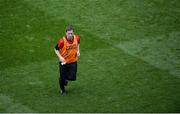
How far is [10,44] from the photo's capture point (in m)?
17.4

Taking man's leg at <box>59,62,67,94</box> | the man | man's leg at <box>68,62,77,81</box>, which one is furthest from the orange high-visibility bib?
man's leg at <box>59,62,67,94</box>

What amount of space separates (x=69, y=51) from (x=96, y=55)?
3092 millimetres

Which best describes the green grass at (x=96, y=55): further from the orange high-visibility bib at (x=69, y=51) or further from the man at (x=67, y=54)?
the orange high-visibility bib at (x=69, y=51)

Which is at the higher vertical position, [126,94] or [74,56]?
[74,56]

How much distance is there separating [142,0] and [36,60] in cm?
642

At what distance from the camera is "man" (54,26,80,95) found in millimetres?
13702

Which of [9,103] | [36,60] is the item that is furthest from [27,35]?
[9,103]

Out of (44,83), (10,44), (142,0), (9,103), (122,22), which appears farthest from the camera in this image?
(142,0)

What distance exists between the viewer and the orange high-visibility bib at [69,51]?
1377 cm

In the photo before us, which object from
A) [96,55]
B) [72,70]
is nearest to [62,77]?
[72,70]

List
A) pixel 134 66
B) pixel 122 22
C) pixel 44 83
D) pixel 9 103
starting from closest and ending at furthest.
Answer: pixel 9 103 → pixel 44 83 → pixel 134 66 → pixel 122 22

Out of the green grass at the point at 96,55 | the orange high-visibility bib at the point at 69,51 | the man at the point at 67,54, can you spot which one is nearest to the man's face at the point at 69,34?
the man at the point at 67,54

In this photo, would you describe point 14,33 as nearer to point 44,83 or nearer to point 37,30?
point 37,30

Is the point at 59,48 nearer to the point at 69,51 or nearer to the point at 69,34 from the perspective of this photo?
the point at 69,51
